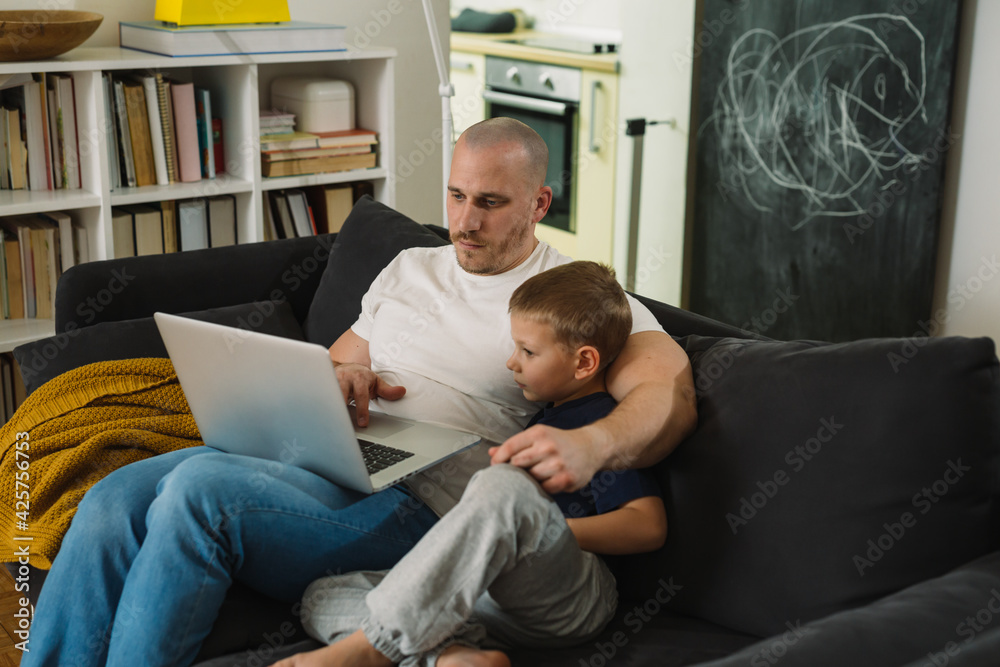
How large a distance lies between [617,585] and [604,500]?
0.18 m

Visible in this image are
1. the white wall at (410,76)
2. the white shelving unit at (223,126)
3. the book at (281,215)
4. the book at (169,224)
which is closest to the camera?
the white shelving unit at (223,126)

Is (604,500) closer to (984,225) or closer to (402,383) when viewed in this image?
(402,383)

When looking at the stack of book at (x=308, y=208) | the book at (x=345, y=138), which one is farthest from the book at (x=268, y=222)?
the book at (x=345, y=138)

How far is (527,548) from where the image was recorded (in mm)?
1196

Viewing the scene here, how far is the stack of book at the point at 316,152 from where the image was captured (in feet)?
9.36

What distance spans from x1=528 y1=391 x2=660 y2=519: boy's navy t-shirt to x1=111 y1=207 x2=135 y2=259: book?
1.67 meters

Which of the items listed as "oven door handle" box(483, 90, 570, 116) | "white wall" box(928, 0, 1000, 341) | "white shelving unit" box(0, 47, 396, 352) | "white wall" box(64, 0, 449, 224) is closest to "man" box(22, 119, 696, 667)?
"white shelving unit" box(0, 47, 396, 352)

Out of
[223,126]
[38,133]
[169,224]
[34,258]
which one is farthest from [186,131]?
[34,258]

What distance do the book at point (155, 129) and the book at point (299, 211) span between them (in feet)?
1.28

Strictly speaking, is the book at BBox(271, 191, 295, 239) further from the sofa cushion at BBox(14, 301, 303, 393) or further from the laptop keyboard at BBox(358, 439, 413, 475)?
the laptop keyboard at BBox(358, 439, 413, 475)

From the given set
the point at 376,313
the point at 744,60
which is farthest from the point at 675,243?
the point at 376,313

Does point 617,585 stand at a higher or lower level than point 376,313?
lower

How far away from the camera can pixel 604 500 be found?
4.52 feet

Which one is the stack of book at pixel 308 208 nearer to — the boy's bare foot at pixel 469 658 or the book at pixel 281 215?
the book at pixel 281 215
